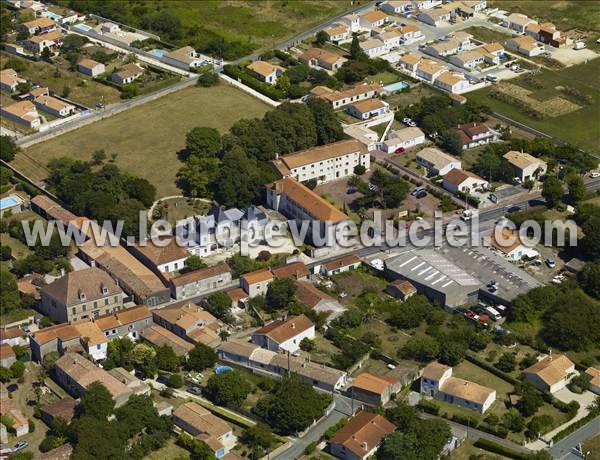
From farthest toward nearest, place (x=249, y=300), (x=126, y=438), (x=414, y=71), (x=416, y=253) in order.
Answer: (x=414, y=71)
(x=416, y=253)
(x=249, y=300)
(x=126, y=438)

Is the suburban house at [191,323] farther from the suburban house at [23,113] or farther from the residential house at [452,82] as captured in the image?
the residential house at [452,82]

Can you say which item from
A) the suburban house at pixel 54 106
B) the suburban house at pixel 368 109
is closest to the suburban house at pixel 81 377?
the suburban house at pixel 54 106

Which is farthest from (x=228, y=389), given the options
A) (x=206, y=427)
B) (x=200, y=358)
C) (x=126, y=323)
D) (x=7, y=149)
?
(x=7, y=149)

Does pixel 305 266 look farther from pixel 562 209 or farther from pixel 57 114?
pixel 57 114

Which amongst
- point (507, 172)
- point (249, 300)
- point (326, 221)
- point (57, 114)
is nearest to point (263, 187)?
point (326, 221)

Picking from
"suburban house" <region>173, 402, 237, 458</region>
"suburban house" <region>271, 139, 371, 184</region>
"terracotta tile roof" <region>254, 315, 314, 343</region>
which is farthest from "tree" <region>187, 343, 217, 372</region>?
"suburban house" <region>271, 139, 371, 184</region>
